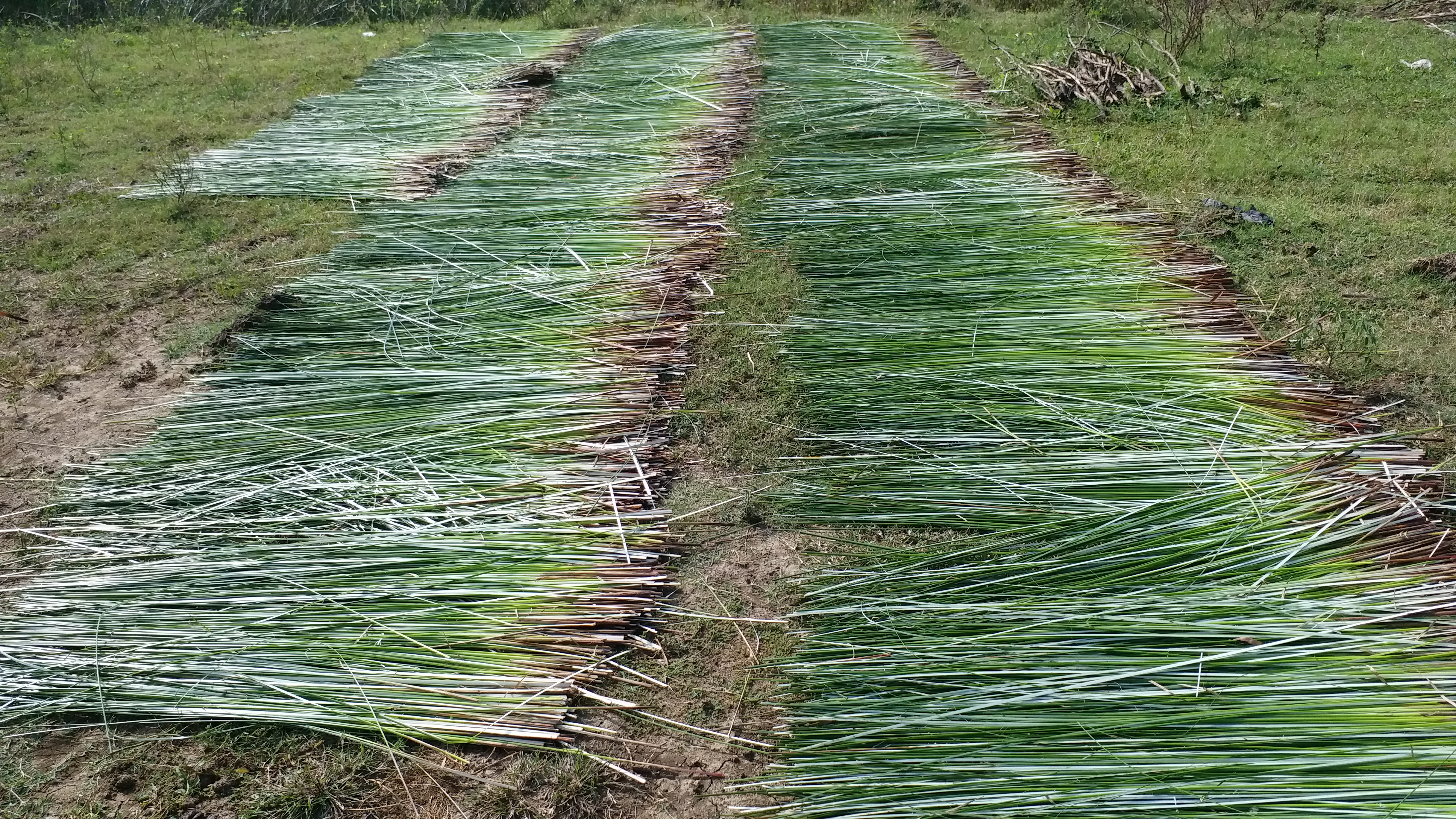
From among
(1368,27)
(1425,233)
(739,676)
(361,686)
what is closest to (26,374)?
(361,686)

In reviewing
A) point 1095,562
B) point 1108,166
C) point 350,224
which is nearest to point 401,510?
point 1095,562

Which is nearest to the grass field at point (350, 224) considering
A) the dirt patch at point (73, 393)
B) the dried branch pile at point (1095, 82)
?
the dirt patch at point (73, 393)

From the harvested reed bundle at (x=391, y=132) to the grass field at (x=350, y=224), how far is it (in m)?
0.24

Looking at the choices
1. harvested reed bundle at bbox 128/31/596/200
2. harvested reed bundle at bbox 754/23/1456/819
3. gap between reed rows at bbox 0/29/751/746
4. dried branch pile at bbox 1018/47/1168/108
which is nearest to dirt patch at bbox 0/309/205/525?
gap between reed rows at bbox 0/29/751/746

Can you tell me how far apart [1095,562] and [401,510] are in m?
1.94

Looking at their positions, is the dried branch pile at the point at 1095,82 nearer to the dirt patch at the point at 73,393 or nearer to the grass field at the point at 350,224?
the grass field at the point at 350,224

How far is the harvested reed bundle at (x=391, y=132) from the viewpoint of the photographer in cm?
544

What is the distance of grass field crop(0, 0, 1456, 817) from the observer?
2.18 m

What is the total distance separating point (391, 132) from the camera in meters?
6.11

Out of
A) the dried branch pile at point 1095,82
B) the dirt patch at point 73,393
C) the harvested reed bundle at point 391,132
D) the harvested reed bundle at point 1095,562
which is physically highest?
the dried branch pile at point 1095,82

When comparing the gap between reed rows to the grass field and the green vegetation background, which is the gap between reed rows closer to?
the grass field

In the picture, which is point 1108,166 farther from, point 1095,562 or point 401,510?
point 401,510

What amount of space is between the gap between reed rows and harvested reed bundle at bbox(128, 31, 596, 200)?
3.71 feet

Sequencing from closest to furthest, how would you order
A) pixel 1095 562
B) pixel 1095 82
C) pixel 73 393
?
1. pixel 1095 562
2. pixel 73 393
3. pixel 1095 82
